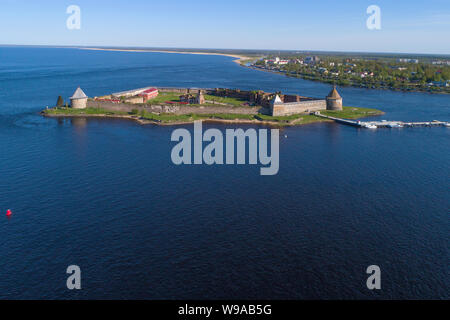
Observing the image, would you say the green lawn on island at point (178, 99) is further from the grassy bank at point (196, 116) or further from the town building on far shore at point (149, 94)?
the grassy bank at point (196, 116)

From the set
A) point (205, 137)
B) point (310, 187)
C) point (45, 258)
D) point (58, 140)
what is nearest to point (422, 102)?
point (205, 137)

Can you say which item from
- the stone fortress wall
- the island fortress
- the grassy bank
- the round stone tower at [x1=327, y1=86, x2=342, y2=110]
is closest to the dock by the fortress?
the grassy bank

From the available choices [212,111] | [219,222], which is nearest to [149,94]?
[212,111]

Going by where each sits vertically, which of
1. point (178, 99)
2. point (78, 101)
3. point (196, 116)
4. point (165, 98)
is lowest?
point (196, 116)

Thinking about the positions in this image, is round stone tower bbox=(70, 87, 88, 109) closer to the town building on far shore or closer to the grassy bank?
the grassy bank

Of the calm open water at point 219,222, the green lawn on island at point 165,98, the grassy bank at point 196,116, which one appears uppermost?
the green lawn on island at point 165,98

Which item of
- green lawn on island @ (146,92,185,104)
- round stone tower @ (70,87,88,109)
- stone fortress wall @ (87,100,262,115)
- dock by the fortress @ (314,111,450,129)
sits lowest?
dock by the fortress @ (314,111,450,129)

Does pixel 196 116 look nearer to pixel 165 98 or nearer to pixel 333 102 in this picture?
pixel 165 98

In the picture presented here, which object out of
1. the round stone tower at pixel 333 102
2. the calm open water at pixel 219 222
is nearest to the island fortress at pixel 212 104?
the round stone tower at pixel 333 102
